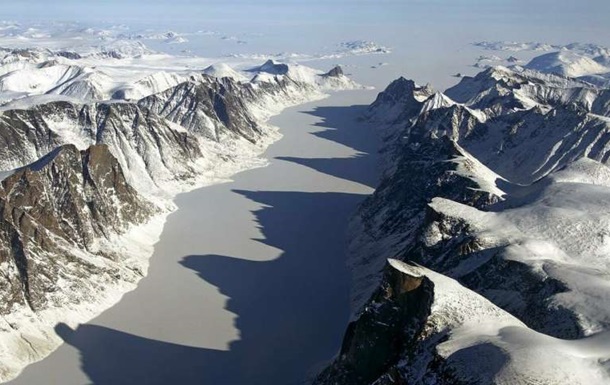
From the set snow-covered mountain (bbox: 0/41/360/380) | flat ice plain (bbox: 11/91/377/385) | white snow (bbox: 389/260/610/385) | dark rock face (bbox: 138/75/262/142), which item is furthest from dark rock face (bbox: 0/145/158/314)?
dark rock face (bbox: 138/75/262/142)

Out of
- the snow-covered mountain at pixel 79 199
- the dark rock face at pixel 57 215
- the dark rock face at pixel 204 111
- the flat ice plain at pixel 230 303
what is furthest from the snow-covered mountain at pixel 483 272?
the dark rock face at pixel 204 111

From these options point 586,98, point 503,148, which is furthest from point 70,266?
point 586,98

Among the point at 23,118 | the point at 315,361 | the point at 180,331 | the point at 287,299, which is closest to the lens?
the point at 315,361

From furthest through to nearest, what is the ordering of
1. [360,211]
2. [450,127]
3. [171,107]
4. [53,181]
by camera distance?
[171,107]
[450,127]
[360,211]
[53,181]

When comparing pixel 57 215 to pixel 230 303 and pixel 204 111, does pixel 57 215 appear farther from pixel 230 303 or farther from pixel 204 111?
pixel 204 111

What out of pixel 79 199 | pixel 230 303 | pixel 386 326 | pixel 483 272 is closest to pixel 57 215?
pixel 79 199

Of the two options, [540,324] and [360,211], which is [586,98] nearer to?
[360,211]

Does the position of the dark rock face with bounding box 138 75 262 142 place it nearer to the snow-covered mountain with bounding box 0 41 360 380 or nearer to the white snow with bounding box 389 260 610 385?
the snow-covered mountain with bounding box 0 41 360 380
